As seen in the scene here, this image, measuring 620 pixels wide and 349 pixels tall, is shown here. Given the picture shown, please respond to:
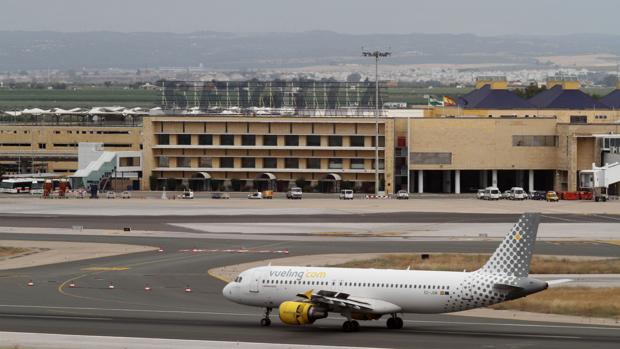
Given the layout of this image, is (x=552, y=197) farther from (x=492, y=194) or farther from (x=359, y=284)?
(x=359, y=284)

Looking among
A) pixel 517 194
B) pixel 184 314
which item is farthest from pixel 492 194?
pixel 184 314

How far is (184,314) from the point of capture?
7231cm

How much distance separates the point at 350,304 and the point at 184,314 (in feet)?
40.4

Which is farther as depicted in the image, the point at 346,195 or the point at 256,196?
the point at 256,196

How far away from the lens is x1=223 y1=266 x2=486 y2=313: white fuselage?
6269 centimetres

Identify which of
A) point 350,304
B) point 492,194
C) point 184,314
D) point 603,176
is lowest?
point 184,314

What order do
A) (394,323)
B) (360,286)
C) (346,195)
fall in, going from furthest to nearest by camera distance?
1. (346,195)
2. (394,323)
3. (360,286)

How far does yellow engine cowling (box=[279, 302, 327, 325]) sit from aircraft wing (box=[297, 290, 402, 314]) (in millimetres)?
401

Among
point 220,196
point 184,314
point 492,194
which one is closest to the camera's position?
point 184,314

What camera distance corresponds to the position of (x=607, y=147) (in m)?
193

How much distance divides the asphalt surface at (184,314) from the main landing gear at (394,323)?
0.38 metres

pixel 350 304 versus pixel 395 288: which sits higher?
pixel 395 288

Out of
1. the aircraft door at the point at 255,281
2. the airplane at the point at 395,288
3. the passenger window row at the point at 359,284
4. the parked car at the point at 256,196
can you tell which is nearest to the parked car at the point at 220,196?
the parked car at the point at 256,196

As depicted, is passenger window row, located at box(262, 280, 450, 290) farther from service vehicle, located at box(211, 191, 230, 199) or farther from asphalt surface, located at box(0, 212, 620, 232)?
service vehicle, located at box(211, 191, 230, 199)
